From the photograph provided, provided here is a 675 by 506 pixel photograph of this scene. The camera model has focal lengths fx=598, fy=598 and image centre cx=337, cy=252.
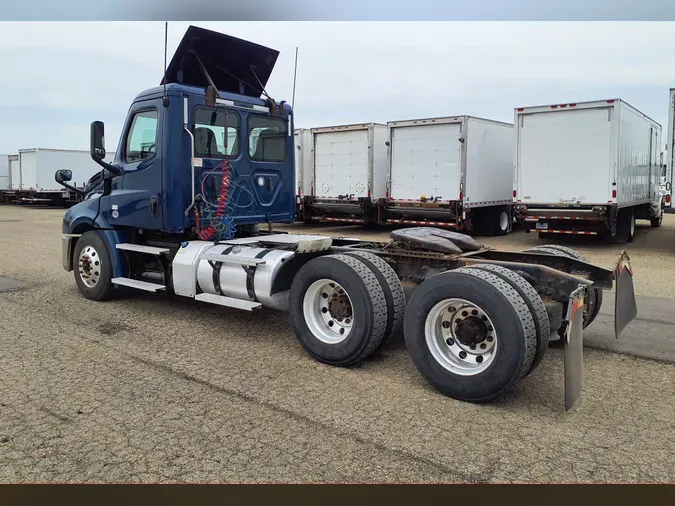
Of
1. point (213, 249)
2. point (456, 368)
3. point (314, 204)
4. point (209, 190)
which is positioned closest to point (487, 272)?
point (456, 368)

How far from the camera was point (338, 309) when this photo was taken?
17.7 feet

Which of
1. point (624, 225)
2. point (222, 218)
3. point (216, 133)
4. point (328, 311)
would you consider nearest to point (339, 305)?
point (328, 311)

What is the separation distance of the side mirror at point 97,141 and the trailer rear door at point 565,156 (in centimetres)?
1047

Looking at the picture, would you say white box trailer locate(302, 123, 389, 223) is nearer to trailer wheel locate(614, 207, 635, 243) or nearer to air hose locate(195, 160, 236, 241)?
trailer wheel locate(614, 207, 635, 243)

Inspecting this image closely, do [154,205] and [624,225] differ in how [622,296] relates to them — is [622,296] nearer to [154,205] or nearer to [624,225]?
[154,205]

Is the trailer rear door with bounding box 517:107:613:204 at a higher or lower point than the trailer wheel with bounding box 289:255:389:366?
higher

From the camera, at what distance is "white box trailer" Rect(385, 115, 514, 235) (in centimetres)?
1598

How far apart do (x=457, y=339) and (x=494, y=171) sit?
13.6 m

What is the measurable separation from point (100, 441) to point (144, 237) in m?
4.34

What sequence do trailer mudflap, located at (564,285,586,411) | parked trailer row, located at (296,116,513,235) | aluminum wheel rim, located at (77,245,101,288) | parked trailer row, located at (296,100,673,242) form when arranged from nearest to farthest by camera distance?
1. trailer mudflap, located at (564,285,586,411)
2. aluminum wheel rim, located at (77,245,101,288)
3. parked trailer row, located at (296,100,673,242)
4. parked trailer row, located at (296,116,513,235)

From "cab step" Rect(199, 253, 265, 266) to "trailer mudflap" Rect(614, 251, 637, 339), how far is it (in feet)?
10.5

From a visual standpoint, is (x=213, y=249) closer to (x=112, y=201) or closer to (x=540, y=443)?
(x=112, y=201)

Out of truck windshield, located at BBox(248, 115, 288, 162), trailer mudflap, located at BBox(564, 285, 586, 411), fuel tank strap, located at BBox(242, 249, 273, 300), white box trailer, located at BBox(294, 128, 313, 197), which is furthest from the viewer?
white box trailer, located at BBox(294, 128, 313, 197)

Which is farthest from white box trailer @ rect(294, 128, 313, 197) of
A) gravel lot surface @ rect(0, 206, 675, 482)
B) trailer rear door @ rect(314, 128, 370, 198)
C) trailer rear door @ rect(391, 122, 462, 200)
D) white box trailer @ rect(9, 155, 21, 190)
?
white box trailer @ rect(9, 155, 21, 190)
